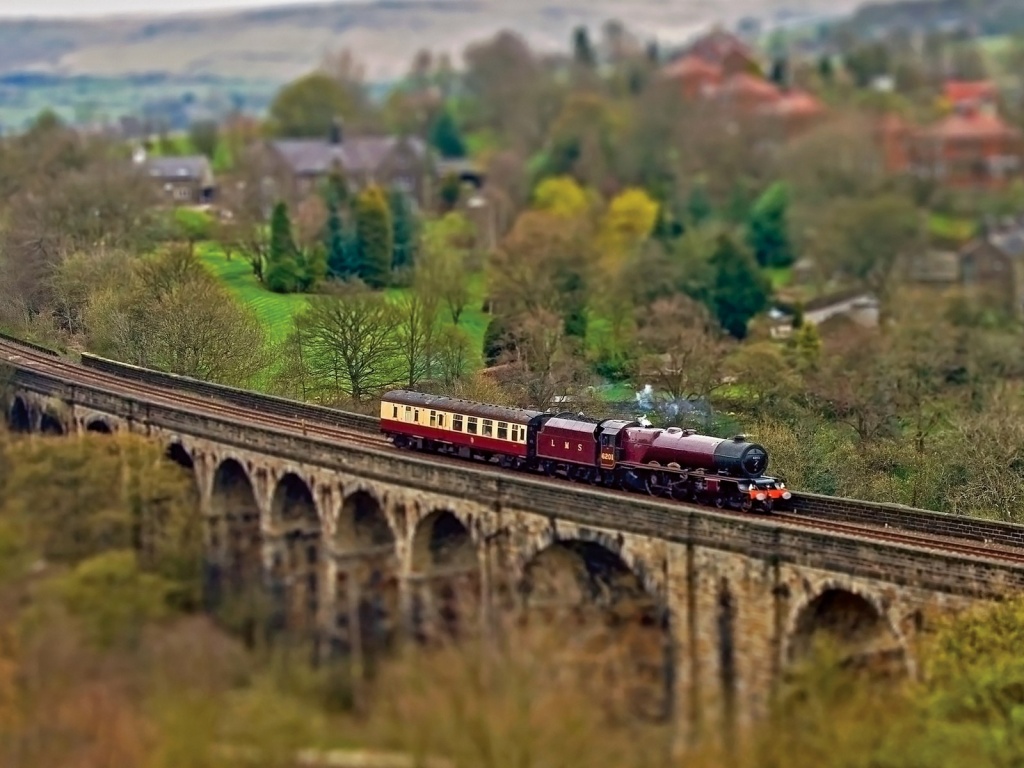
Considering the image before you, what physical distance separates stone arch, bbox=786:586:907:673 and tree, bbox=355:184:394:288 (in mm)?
44487

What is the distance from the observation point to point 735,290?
9981 cm

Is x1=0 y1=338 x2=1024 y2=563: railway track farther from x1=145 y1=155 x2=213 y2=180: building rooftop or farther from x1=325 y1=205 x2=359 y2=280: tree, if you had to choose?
x1=145 y1=155 x2=213 y2=180: building rooftop

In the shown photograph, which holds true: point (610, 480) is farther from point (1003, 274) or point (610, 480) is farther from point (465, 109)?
point (465, 109)

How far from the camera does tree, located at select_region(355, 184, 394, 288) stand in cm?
8788

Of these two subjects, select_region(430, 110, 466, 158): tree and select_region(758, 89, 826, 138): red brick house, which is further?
select_region(758, 89, 826, 138): red brick house

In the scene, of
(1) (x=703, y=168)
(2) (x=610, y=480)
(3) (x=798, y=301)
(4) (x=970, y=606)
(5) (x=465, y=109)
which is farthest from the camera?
(5) (x=465, y=109)

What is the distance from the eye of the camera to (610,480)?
172ft

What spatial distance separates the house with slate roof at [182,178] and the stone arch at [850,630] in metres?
65.4

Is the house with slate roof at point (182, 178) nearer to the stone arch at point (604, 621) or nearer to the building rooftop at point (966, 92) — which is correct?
the stone arch at point (604, 621)

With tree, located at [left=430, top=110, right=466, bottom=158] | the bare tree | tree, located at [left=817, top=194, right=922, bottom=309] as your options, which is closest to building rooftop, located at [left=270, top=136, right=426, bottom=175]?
the bare tree

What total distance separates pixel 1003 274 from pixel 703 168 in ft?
102

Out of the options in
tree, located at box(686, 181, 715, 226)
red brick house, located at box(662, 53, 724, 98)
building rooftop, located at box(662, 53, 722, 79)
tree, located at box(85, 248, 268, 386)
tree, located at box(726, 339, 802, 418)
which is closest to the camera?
tree, located at box(85, 248, 268, 386)

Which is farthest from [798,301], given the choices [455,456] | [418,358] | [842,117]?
[842,117]

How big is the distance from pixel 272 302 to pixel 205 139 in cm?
7456
